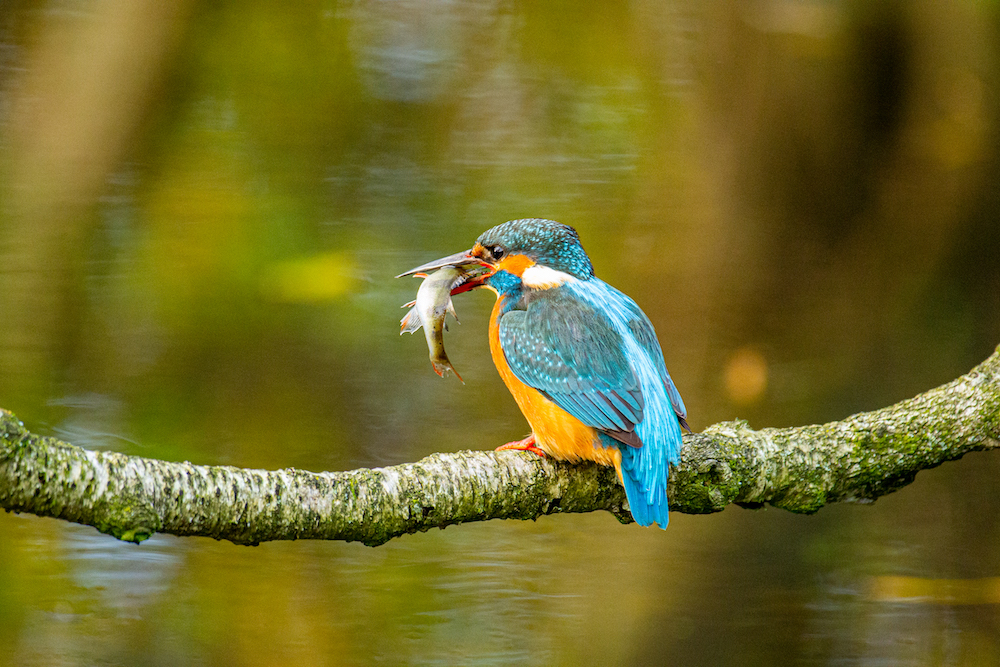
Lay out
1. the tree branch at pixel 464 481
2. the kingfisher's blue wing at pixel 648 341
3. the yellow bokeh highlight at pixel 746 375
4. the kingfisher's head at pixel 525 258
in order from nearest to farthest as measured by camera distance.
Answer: the tree branch at pixel 464 481, the kingfisher's blue wing at pixel 648 341, the kingfisher's head at pixel 525 258, the yellow bokeh highlight at pixel 746 375

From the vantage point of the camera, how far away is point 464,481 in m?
1.56

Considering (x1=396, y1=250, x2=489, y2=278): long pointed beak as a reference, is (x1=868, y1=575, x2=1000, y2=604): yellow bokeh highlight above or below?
below

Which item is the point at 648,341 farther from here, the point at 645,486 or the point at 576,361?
the point at 645,486

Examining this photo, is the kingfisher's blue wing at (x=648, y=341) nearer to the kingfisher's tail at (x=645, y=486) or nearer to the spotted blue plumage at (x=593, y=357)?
the spotted blue plumage at (x=593, y=357)

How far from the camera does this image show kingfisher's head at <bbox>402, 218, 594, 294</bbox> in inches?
80.5

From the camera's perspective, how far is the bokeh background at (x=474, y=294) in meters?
2.62

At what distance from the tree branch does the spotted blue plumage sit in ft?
0.46

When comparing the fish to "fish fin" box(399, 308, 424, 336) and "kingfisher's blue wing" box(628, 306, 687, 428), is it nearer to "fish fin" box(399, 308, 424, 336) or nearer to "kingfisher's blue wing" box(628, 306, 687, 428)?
"fish fin" box(399, 308, 424, 336)

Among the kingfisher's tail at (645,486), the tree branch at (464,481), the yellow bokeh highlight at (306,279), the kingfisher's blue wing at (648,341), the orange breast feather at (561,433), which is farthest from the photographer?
the yellow bokeh highlight at (306,279)

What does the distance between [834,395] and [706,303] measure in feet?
2.02

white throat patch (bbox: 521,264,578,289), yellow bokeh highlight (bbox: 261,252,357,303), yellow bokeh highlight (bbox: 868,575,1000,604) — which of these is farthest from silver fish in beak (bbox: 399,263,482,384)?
yellow bokeh highlight (bbox: 868,575,1000,604)

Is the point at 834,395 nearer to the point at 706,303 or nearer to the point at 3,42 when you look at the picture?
the point at 706,303

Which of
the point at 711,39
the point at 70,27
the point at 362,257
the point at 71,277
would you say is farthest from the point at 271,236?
the point at 711,39

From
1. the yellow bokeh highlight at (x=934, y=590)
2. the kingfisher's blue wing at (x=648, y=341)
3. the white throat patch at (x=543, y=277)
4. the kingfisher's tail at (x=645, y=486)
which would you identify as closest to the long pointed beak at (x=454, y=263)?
the white throat patch at (x=543, y=277)
